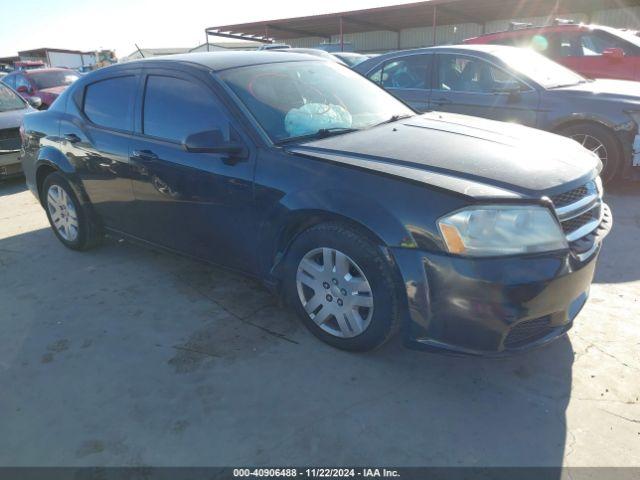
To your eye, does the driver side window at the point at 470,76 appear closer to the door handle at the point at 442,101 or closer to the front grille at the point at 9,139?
the door handle at the point at 442,101

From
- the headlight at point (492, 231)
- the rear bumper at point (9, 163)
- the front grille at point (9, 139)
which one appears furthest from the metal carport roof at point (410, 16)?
the headlight at point (492, 231)

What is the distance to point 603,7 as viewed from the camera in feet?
69.4

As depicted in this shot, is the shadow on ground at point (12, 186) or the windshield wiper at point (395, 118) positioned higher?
the windshield wiper at point (395, 118)

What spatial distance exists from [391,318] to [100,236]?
117 inches

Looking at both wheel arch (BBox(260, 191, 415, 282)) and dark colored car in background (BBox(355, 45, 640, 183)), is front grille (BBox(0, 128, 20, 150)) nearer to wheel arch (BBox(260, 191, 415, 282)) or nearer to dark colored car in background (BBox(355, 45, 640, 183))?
dark colored car in background (BBox(355, 45, 640, 183))

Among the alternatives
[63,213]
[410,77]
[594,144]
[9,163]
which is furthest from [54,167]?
[594,144]

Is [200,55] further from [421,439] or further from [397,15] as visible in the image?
[397,15]

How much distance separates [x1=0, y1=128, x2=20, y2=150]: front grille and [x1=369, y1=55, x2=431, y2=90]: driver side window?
5137mm

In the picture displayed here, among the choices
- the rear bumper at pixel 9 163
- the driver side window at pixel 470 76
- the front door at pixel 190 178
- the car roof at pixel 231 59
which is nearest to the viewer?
the front door at pixel 190 178

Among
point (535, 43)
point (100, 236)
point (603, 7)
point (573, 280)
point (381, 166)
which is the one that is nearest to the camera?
point (573, 280)

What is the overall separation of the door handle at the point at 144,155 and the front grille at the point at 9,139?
15.6 ft

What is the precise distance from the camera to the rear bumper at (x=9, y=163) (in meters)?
6.85

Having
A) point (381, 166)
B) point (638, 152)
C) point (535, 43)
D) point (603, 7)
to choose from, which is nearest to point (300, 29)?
point (603, 7)

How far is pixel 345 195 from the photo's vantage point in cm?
244
